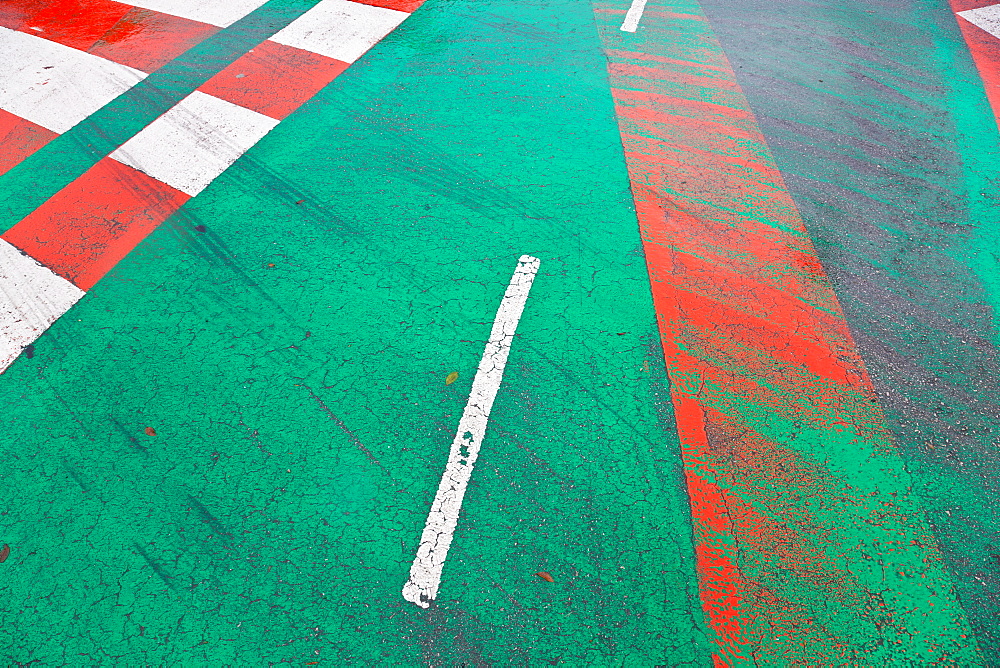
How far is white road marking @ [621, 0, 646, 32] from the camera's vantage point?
26.1 ft

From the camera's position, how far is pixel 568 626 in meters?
2.99

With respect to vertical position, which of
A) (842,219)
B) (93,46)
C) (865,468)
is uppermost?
(842,219)

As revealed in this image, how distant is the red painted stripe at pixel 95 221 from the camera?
15.7 ft

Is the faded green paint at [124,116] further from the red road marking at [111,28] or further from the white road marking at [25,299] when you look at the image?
the white road marking at [25,299]

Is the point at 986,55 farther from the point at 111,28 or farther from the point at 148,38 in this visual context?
the point at 111,28

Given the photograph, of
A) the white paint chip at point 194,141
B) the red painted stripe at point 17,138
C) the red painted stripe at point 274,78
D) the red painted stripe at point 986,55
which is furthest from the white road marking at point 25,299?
the red painted stripe at point 986,55

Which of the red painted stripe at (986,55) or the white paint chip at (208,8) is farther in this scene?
the white paint chip at (208,8)

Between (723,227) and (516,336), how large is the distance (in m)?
2.17

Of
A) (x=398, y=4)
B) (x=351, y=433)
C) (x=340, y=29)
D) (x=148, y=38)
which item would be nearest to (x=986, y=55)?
(x=398, y=4)

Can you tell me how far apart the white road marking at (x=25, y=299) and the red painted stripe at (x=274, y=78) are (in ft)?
8.75

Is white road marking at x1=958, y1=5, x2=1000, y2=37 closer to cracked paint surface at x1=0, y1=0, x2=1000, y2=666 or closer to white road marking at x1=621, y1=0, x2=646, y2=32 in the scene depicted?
cracked paint surface at x1=0, y1=0, x2=1000, y2=666

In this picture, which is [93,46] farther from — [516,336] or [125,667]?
[125,667]

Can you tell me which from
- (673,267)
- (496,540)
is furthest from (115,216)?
(673,267)

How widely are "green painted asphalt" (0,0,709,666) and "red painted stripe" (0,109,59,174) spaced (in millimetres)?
294
